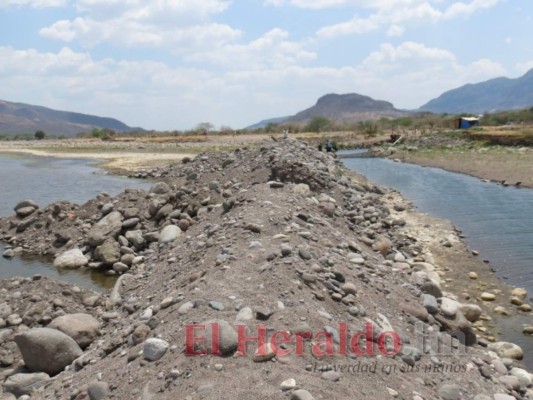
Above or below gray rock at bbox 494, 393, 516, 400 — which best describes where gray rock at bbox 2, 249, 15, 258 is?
below

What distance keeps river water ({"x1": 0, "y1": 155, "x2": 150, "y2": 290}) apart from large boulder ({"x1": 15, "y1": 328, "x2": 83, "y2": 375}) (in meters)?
4.14

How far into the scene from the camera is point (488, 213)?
675 inches

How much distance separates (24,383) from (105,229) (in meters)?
7.09

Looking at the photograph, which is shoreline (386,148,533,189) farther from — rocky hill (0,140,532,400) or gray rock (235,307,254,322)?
gray rock (235,307,254,322)

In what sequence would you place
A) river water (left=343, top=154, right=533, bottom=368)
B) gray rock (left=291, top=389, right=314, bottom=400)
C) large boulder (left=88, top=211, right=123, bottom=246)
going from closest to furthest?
1. gray rock (left=291, top=389, right=314, bottom=400)
2. river water (left=343, top=154, right=533, bottom=368)
3. large boulder (left=88, top=211, right=123, bottom=246)

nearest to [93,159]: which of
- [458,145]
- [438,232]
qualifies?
[458,145]

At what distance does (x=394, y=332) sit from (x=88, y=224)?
10.9 meters

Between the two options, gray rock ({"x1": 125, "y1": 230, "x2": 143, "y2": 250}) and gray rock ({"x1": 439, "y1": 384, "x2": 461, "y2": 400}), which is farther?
gray rock ({"x1": 125, "y1": 230, "x2": 143, "y2": 250})

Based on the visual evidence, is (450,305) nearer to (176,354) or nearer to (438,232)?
(176,354)

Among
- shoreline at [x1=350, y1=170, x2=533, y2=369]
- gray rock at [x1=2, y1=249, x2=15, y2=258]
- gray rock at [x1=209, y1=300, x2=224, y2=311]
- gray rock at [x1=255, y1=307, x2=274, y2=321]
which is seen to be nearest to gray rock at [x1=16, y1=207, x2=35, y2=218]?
gray rock at [x1=2, y1=249, x2=15, y2=258]

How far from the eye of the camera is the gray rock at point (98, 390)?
464 centimetres

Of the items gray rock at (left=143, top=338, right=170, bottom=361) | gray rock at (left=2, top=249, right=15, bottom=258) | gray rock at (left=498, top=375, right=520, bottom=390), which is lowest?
gray rock at (left=2, top=249, right=15, bottom=258)

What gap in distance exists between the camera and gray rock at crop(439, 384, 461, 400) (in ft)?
15.8

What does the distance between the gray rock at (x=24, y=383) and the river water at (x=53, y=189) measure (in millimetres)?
4494
